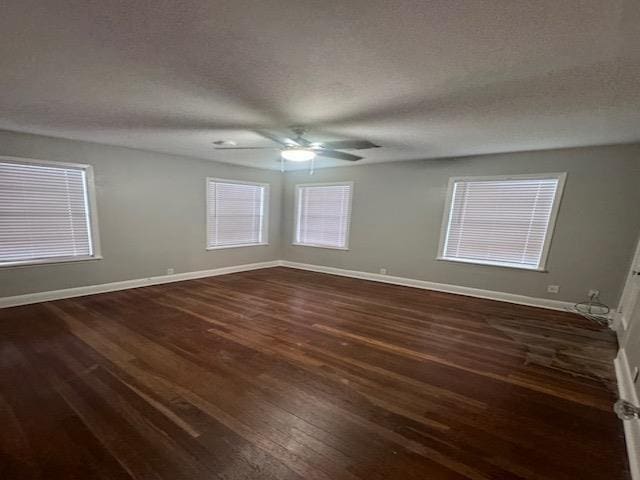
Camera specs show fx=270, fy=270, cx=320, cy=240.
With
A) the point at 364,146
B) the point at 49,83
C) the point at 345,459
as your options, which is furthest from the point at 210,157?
Answer: the point at 345,459

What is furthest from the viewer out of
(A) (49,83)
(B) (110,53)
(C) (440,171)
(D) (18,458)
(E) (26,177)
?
(C) (440,171)

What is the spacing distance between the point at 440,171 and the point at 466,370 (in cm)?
336

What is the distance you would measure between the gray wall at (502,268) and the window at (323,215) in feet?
0.56

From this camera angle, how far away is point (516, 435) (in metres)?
1.69

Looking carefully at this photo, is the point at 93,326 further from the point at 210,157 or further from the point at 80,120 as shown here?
the point at 210,157

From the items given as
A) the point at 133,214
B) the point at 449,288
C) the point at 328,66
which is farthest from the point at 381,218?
the point at 133,214

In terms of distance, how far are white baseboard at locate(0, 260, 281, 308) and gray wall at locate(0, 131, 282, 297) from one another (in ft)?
0.23

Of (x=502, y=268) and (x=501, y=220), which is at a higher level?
(x=501, y=220)

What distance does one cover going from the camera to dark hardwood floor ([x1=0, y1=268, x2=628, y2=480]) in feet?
4.78

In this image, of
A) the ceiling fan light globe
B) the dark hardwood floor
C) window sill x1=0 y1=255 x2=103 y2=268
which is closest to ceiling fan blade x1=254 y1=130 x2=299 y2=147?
the ceiling fan light globe

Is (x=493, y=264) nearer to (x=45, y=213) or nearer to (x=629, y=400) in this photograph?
(x=629, y=400)

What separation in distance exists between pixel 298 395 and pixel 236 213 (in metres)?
4.45

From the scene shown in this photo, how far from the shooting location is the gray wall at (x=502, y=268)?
11.6ft

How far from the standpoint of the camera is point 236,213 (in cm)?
577
